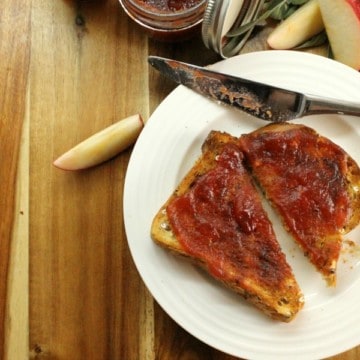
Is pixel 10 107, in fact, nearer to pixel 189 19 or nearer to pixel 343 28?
pixel 189 19

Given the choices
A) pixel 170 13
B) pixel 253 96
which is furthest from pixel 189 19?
pixel 253 96

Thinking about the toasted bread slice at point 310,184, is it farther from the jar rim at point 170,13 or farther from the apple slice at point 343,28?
the jar rim at point 170,13

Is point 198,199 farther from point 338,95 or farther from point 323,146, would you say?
point 338,95

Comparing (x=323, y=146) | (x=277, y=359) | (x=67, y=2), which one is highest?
(x=67, y=2)

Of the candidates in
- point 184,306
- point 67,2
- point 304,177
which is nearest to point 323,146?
point 304,177

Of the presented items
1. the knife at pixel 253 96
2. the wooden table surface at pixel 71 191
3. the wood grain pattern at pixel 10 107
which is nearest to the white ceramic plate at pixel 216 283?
the knife at pixel 253 96

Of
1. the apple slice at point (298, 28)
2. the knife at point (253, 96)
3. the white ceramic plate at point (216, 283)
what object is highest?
the apple slice at point (298, 28)
